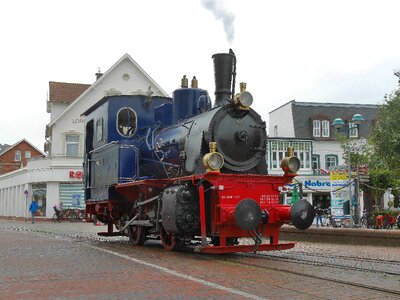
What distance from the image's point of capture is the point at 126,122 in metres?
13.5

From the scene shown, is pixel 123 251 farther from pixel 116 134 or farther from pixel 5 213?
pixel 5 213

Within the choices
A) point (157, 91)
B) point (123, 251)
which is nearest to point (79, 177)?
point (157, 91)

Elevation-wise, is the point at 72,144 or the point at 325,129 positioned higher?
the point at 325,129

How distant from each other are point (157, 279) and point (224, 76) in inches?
190

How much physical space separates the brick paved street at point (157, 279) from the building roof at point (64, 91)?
105ft

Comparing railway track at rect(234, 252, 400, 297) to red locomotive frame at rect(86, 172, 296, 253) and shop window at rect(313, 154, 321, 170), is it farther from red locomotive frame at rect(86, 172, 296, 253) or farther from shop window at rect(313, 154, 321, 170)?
shop window at rect(313, 154, 321, 170)

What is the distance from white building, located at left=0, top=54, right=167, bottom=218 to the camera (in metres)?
37.2

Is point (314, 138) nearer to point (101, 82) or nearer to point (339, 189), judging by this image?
point (101, 82)

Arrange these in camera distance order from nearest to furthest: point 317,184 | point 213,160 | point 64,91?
point 213,160 → point 317,184 → point 64,91

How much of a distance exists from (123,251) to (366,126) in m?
35.8

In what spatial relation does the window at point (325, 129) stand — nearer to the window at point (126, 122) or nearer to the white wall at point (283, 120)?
the white wall at point (283, 120)

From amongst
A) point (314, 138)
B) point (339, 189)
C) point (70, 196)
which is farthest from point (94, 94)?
point (339, 189)

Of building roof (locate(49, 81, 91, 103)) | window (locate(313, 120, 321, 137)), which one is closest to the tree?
window (locate(313, 120, 321, 137))

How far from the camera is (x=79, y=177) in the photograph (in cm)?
3712
